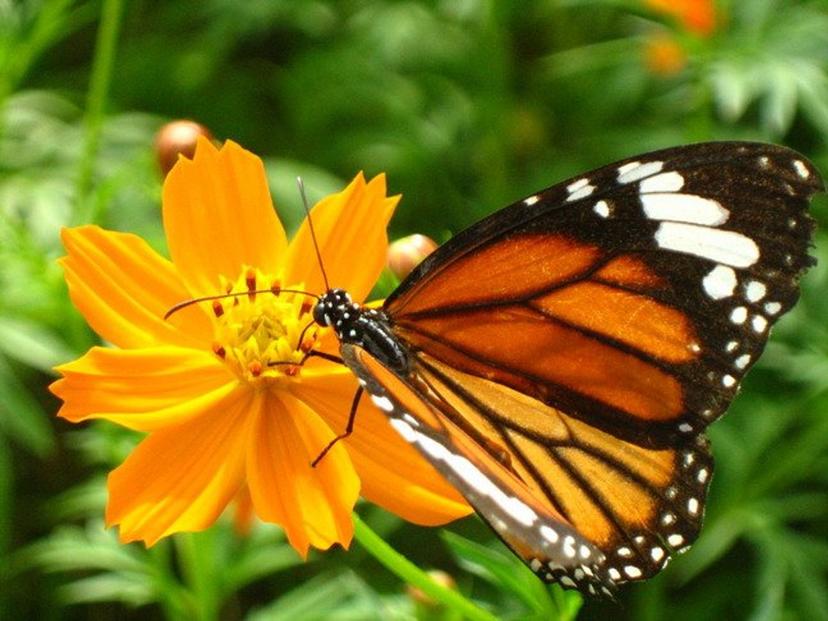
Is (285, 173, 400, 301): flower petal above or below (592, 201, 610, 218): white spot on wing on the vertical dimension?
above

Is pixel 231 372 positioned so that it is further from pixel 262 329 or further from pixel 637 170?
pixel 637 170

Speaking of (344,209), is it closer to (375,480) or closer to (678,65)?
(375,480)

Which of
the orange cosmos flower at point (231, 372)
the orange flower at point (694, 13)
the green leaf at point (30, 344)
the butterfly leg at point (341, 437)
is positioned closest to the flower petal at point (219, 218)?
the orange cosmos flower at point (231, 372)

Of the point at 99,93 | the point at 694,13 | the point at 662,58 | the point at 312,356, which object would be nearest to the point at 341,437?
the point at 312,356

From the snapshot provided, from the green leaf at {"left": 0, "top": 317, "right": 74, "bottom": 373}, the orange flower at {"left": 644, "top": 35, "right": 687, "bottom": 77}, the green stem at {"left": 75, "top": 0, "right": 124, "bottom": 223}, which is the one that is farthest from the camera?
the orange flower at {"left": 644, "top": 35, "right": 687, "bottom": 77}

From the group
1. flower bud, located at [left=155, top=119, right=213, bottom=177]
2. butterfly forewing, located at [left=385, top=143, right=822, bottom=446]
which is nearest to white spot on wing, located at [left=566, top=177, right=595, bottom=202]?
butterfly forewing, located at [left=385, top=143, right=822, bottom=446]

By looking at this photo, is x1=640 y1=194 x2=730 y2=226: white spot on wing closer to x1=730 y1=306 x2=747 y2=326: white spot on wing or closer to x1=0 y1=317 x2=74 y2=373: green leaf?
x1=730 y1=306 x2=747 y2=326: white spot on wing

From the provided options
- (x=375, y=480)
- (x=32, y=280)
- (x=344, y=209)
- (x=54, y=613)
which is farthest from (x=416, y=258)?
(x=54, y=613)
